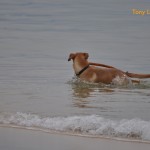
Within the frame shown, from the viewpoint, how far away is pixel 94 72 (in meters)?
6.82

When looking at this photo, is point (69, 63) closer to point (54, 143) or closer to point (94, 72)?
point (94, 72)

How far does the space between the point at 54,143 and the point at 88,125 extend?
0.50 meters

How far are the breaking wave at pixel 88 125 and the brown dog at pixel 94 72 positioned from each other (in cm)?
157

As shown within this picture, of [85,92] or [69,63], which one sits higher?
[69,63]

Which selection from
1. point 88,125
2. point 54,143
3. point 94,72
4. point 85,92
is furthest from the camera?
point 94,72

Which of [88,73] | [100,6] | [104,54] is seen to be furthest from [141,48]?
[100,6]

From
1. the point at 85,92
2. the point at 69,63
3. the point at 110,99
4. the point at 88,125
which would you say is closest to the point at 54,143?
the point at 88,125

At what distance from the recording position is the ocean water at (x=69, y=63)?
4.97 m

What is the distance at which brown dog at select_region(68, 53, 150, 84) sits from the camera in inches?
261

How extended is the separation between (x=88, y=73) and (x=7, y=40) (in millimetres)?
2195

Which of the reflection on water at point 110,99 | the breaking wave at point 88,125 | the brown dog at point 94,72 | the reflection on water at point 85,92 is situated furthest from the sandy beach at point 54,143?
the brown dog at point 94,72

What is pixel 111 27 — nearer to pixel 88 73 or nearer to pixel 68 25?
pixel 68 25

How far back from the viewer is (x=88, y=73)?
6852 millimetres

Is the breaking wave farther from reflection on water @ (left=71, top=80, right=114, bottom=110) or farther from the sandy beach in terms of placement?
reflection on water @ (left=71, top=80, right=114, bottom=110)
